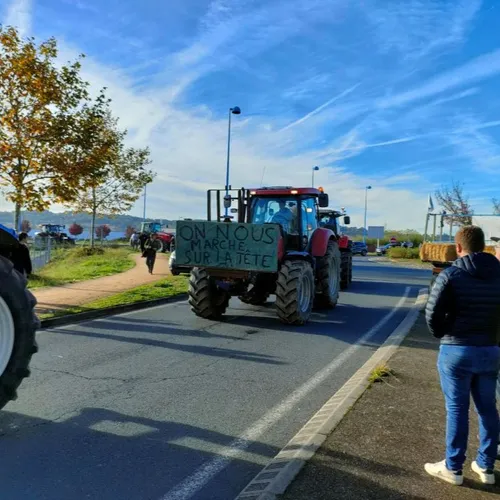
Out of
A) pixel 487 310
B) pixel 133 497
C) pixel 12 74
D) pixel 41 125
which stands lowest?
pixel 133 497

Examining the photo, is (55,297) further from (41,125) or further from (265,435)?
(265,435)

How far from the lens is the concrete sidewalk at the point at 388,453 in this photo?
10.9 ft

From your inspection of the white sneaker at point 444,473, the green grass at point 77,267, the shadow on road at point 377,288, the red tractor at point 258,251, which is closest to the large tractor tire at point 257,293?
the red tractor at point 258,251

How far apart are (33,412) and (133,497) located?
1.93 m

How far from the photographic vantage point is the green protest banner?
939 cm

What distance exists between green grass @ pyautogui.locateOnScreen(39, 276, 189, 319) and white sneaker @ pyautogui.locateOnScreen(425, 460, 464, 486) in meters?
7.79

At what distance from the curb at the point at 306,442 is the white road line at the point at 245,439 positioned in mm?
372

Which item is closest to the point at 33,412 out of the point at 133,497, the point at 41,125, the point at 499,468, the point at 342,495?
the point at 133,497

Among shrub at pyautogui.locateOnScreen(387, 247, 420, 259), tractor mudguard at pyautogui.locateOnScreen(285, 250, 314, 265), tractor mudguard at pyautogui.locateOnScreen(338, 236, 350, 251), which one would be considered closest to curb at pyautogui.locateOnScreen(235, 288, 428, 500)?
tractor mudguard at pyautogui.locateOnScreen(285, 250, 314, 265)

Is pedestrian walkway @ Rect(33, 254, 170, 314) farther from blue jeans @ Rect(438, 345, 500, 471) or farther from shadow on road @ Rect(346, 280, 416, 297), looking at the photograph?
blue jeans @ Rect(438, 345, 500, 471)

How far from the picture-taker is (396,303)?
14.1 meters

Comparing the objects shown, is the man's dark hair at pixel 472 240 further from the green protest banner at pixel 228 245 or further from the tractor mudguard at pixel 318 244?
the tractor mudguard at pixel 318 244

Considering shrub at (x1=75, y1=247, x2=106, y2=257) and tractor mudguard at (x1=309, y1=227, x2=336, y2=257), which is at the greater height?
tractor mudguard at (x1=309, y1=227, x2=336, y2=257)

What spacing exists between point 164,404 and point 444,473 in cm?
278
